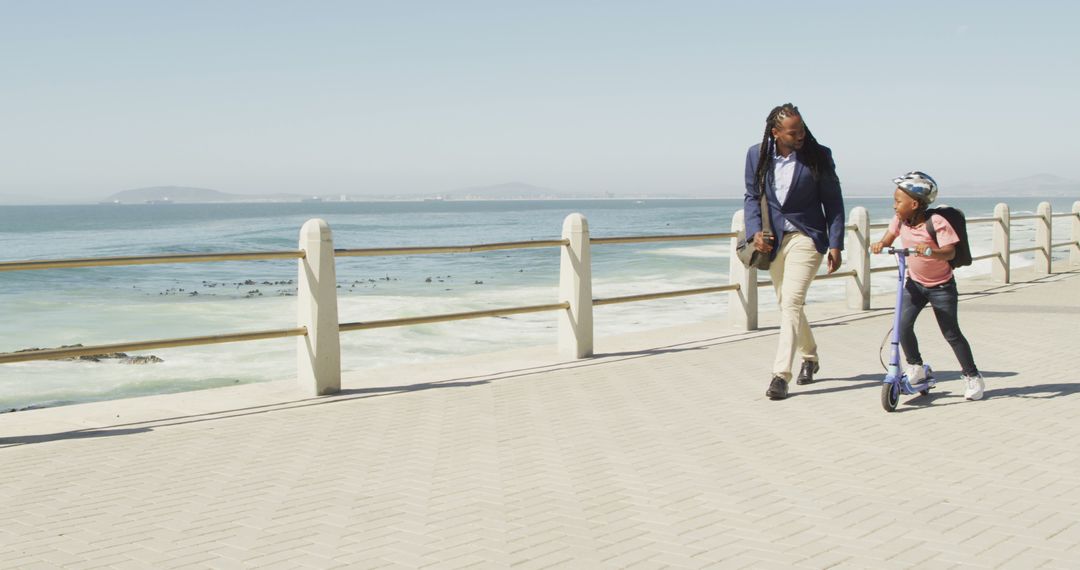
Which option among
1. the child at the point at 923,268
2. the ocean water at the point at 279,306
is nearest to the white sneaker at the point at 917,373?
the child at the point at 923,268

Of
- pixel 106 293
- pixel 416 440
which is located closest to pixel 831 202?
pixel 416 440

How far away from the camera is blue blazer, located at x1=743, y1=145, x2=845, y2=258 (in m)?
7.87

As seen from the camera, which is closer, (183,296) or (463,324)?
(463,324)

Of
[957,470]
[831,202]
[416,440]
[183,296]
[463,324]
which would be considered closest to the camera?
[957,470]

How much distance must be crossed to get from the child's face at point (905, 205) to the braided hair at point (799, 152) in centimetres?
62

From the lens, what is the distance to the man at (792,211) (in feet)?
25.8

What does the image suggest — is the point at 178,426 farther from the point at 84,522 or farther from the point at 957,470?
the point at 957,470

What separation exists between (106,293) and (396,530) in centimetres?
3766

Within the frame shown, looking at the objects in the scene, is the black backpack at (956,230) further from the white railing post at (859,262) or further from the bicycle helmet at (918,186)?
the white railing post at (859,262)

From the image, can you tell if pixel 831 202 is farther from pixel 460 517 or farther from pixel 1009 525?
pixel 460 517

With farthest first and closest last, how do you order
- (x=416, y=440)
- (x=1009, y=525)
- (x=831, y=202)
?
(x=831, y=202) → (x=416, y=440) → (x=1009, y=525)

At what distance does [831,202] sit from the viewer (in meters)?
7.93

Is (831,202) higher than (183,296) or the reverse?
higher

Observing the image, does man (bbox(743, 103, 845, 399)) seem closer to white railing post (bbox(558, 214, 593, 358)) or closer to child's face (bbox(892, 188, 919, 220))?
child's face (bbox(892, 188, 919, 220))
